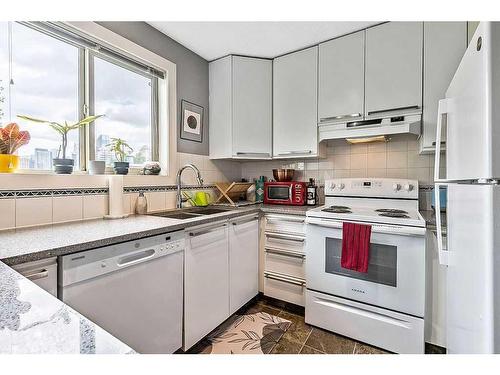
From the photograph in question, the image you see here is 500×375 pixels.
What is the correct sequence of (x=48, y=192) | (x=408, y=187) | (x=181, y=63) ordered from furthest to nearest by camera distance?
(x=181, y=63), (x=408, y=187), (x=48, y=192)

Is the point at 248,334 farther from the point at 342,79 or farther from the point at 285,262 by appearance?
the point at 342,79

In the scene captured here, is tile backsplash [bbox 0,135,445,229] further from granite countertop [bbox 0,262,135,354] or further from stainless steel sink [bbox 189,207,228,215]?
granite countertop [bbox 0,262,135,354]

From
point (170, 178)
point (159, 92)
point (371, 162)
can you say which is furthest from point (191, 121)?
point (371, 162)

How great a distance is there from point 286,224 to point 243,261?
0.47 meters

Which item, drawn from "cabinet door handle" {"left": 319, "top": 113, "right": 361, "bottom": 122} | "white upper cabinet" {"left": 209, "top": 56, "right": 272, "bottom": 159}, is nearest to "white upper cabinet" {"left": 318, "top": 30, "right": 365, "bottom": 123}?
"cabinet door handle" {"left": 319, "top": 113, "right": 361, "bottom": 122}

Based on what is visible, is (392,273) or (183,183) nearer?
(392,273)

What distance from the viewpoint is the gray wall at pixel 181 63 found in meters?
1.95

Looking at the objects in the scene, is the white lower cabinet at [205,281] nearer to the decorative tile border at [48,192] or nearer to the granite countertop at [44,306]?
the granite countertop at [44,306]

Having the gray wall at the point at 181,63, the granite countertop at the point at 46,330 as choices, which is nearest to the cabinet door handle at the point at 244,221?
the gray wall at the point at 181,63

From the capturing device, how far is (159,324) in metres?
1.42

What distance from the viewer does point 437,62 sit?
184 centimetres
